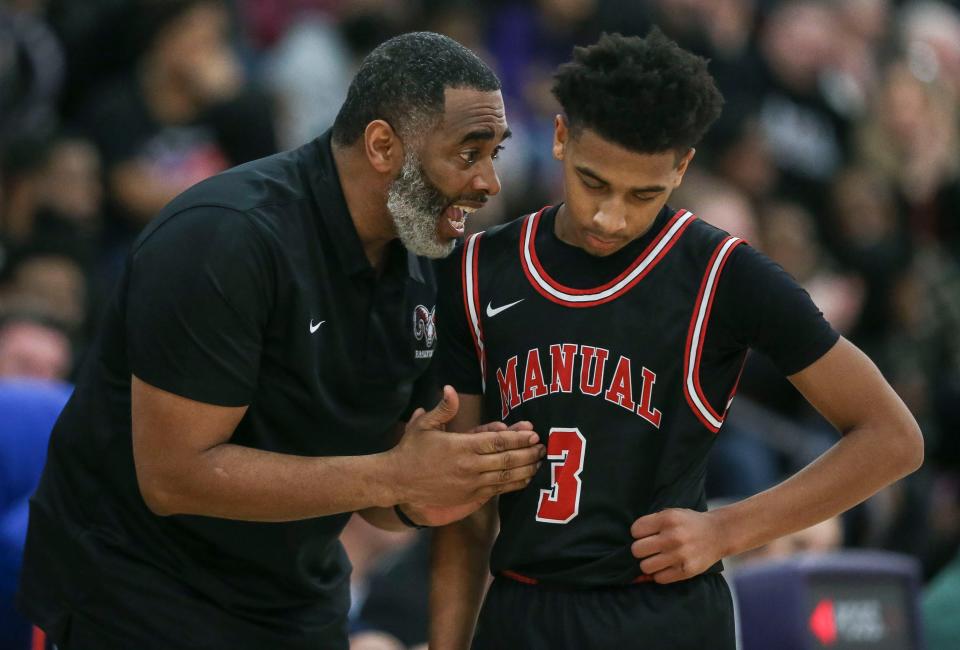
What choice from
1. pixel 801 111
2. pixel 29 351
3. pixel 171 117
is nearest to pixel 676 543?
pixel 29 351

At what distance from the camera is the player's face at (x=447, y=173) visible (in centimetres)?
325

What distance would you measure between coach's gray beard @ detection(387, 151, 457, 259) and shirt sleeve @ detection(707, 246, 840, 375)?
0.70 metres

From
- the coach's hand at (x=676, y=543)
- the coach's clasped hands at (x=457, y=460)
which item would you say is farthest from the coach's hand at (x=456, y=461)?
the coach's hand at (x=676, y=543)

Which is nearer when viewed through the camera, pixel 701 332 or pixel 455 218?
pixel 701 332

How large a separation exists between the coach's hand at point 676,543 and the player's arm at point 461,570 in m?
0.49

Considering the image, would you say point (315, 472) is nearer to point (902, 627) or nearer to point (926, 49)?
point (902, 627)

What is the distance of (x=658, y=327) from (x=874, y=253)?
6.01m

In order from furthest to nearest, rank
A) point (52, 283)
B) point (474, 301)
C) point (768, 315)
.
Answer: point (52, 283) → point (474, 301) → point (768, 315)

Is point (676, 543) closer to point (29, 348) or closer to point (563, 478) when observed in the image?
point (563, 478)

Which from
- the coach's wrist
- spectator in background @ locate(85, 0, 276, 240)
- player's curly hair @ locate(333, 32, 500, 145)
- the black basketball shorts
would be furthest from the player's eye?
spectator in background @ locate(85, 0, 276, 240)

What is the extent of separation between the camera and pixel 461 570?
3.26m

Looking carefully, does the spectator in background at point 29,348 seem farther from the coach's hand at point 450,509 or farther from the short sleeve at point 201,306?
the coach's hand at point 450,509

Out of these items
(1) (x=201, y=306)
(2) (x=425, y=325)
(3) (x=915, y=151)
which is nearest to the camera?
(1) (x=201, y=306)

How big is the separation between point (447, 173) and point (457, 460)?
0.69 meters
